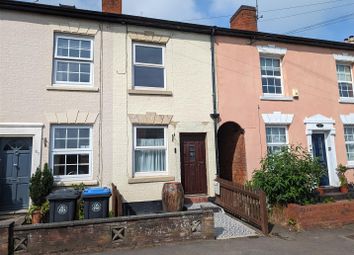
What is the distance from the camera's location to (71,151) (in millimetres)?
8930

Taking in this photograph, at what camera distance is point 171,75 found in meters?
10.2

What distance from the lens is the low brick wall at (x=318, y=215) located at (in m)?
7.69

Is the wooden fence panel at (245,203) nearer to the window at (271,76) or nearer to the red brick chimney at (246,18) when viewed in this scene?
the window at (271,76)

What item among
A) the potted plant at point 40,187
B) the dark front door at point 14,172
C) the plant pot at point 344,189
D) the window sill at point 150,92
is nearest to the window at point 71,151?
the potted plant at point 40,187

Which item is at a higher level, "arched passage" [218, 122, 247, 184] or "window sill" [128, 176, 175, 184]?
"arched passage" [218, 122, 247, 184]

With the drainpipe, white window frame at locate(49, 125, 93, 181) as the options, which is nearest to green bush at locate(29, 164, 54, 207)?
white window frame at locate(49, 125, 93, 181)

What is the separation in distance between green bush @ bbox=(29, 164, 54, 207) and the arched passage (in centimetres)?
640

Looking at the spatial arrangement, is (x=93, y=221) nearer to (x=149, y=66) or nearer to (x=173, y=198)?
(x=173, y=198)

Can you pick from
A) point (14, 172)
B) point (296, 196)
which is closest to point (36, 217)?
point (14, 172)

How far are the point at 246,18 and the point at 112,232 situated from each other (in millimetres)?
10237

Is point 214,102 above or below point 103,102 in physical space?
above

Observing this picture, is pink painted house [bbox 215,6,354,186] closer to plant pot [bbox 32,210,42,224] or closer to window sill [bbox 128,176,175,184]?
window sill [bbox 128,176,175,184]

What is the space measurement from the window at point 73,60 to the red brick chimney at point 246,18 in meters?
6.47

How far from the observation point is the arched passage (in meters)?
10.9
